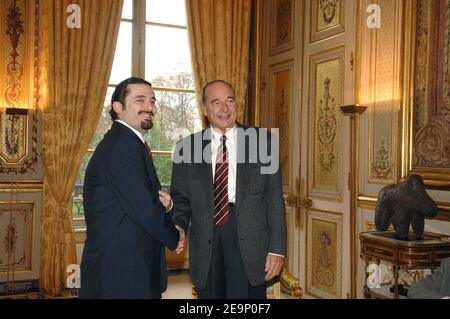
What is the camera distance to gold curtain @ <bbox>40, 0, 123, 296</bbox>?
4895 millimetres

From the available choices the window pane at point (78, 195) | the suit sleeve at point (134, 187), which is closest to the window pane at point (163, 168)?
A: the window pane at point (78, 195)

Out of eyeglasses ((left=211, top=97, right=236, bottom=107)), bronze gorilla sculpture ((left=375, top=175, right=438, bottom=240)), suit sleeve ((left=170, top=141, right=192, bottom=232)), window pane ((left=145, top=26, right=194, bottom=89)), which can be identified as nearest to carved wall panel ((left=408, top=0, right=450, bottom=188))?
bronze gorilla sculpture ((left=375, top=175, right=438, bottom=240))

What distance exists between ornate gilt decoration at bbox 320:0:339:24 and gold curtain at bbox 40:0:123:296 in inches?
89.7

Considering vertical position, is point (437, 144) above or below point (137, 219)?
above

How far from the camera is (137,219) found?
2123mm

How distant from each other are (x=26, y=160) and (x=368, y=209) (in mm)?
3334

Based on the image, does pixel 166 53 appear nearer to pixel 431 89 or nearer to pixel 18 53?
pixel 18 53

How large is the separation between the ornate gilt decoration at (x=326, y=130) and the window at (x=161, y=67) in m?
1.53

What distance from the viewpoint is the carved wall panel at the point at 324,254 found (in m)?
4.64

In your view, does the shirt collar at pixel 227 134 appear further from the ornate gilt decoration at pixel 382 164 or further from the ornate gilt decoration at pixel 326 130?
the ornate gilt decoration at pixel 326 130

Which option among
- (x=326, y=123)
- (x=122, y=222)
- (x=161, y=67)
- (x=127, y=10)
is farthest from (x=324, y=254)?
(x=127, y=10)

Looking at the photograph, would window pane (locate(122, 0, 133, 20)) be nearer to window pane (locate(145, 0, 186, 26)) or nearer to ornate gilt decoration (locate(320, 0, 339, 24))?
window pane (locate(145, 0, 186, 26))

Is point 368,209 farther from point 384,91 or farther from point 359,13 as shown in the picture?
point 359,13

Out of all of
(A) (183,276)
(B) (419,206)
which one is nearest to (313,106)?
(B) (419,206)
